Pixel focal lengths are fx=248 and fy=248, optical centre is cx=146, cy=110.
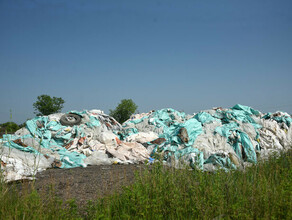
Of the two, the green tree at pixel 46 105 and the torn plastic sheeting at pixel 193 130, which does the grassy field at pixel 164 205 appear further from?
the green tree at pixel 46 105

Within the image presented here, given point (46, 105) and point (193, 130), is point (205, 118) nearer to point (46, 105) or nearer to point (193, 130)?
point (193, 130)

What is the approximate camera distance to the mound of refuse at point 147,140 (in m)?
6.64

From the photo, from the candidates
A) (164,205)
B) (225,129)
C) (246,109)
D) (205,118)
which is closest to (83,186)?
(164,205)

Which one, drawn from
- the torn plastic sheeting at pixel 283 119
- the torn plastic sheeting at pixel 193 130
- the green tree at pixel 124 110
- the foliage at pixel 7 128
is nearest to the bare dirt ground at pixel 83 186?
the foliage at pixel 7 128

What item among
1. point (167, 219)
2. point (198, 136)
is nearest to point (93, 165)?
point (198, 136)

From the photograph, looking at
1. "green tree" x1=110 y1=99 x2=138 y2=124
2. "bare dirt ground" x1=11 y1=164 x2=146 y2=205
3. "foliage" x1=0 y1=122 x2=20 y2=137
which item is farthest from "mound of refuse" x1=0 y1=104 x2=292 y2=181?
"green tree" x1=110 y1=99 x2=138 y2=124

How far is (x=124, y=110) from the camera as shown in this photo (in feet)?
84.9

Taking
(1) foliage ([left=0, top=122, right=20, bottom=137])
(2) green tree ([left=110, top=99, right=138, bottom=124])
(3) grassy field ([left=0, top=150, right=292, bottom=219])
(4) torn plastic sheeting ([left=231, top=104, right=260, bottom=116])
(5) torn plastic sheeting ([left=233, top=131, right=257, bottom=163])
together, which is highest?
(2) green tree ([left=110, top=99, right=138, bottom=124])

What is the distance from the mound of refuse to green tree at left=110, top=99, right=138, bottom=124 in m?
13.8

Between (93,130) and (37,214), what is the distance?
672 cm

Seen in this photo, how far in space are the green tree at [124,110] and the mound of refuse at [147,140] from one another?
13819mm

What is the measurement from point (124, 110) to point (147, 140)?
17.1m

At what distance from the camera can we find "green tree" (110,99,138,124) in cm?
2578

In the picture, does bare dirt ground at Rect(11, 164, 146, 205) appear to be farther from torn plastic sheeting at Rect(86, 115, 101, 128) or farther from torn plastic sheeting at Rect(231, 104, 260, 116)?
torn plastic sheeting at Rect(231, 104, 260, 116)
